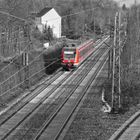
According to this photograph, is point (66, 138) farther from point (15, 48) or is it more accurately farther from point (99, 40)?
point (99, 40)

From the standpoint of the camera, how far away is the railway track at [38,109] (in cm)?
1761

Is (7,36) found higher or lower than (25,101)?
higher

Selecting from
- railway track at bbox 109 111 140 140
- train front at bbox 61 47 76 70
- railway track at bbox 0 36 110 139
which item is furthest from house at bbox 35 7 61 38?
railway track at bbox 109 111 140 140

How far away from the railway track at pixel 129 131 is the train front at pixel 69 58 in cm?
1526

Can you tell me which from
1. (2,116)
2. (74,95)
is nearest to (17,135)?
(2,116)

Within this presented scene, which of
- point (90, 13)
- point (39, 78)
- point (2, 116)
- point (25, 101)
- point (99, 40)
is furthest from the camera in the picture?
point (90, 13)

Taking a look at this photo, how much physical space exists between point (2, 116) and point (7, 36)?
966 cm

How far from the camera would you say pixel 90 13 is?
235 feet

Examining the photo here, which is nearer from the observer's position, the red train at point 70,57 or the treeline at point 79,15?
the red train at point 70,57

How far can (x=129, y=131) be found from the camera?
58.7 feet

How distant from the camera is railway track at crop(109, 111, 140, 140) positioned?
16969 mm

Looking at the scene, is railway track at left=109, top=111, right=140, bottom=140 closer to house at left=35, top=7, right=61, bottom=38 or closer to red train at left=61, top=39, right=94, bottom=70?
red train at left=61, top=39, right=94, bottom=70

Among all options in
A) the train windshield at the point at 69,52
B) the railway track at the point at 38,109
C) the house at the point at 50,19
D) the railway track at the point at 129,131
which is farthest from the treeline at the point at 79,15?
the railway track at the point at 129,131

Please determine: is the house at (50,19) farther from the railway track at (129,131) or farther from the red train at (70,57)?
the railway track at (129,131)
